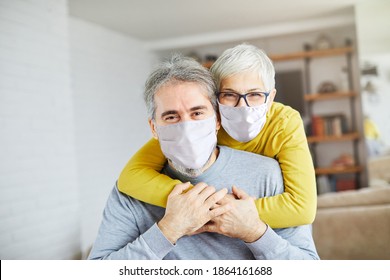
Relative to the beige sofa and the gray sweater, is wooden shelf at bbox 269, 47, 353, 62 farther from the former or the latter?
the gray sweater

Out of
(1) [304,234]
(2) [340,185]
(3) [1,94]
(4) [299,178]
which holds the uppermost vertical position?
(3) [1,94]

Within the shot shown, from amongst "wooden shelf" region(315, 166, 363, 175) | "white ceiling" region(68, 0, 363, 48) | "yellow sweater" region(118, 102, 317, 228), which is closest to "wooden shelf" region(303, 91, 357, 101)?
"wooden shelf" region(315, 166, 363, 175)

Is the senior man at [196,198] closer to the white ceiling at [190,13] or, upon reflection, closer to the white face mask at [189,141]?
the white face mask at [189,141]

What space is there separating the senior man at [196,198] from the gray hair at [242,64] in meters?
0.05

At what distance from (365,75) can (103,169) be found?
2265 mm

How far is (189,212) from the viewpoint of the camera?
1.08 m

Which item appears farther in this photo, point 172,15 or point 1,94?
point 172,15

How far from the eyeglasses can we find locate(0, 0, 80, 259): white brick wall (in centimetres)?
130

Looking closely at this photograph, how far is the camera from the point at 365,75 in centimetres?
351

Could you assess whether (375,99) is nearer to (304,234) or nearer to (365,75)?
(365,75)

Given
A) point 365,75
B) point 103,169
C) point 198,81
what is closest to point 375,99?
point 365,75

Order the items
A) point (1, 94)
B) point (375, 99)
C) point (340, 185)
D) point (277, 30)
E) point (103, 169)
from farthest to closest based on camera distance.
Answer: point (340, 185) < point (375, 99) < point (277, 30) < point (103, 169) < point (1, 94)

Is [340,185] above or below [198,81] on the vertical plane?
below

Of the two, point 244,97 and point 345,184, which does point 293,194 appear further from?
point 345,184
